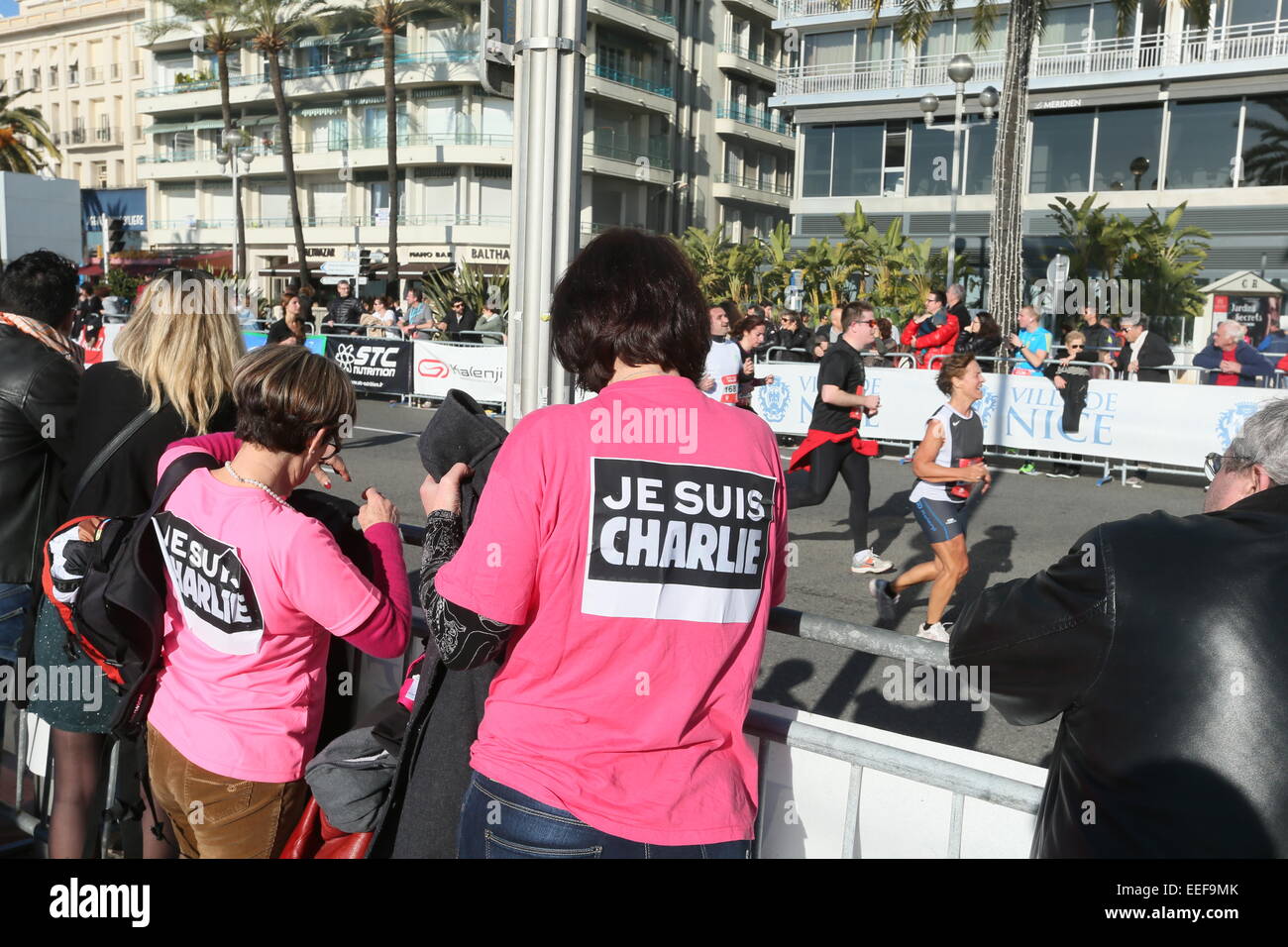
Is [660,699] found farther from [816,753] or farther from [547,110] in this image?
[547,110]

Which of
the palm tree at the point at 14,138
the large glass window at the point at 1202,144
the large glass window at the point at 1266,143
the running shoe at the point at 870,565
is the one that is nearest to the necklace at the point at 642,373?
the running shoe at the point at 870,565

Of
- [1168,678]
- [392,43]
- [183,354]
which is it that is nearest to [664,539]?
[1168,678]

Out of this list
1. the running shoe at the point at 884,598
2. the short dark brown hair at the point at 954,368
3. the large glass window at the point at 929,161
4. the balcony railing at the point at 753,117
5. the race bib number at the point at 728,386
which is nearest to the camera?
the short dark brown hair at the point at 954,368

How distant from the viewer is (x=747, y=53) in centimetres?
5869

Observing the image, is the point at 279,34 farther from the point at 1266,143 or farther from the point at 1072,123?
the point at 1266,143

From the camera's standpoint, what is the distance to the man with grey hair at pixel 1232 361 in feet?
42.4

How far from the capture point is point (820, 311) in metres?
28.2

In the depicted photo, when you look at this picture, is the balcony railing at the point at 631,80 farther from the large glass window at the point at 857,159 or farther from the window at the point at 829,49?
the large glass window at the point at 857,159

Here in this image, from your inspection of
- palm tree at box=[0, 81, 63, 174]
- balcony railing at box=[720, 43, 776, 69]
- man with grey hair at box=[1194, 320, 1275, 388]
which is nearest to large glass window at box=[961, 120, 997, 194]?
balcony railing at box=[720, 43, 776, 69]

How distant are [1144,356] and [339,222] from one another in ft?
149

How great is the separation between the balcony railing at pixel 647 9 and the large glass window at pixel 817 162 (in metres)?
15.0

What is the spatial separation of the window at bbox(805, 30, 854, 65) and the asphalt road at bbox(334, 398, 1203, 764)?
30.8 metres

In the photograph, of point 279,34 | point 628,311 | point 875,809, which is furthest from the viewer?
point 279,34
